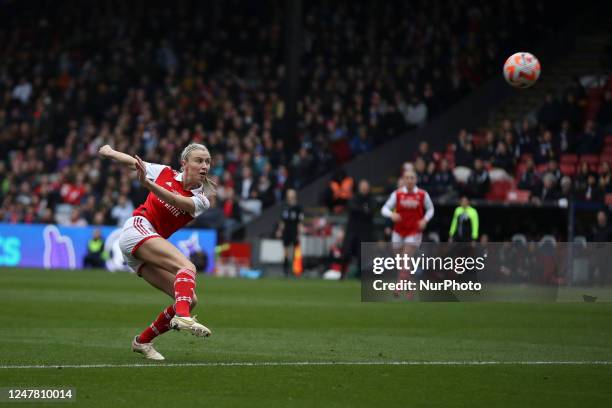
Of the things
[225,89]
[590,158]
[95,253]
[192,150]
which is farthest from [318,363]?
[225,89]

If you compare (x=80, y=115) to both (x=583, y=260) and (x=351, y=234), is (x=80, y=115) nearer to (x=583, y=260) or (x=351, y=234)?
(x=351, y=234)

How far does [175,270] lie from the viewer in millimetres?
10234

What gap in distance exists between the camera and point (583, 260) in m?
19.1

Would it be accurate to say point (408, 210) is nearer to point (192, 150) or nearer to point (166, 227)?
point (166, 227)

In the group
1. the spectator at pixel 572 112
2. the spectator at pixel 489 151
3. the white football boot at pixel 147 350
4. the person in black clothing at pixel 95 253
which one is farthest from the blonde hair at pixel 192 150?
the person in black clothing at pixel 95 253

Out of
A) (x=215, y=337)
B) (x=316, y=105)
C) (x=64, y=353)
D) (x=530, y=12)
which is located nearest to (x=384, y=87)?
(x=316, y=105)

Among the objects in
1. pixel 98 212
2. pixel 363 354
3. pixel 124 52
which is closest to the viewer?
pixel 363 354

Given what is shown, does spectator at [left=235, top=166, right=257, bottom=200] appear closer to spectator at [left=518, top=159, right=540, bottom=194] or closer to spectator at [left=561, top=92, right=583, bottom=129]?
spectator at [left=518, top=159, right=540, bottom=194]

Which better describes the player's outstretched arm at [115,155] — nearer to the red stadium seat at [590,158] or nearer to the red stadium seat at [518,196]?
the red stadium seat at [518,196]

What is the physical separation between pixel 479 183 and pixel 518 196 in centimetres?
97

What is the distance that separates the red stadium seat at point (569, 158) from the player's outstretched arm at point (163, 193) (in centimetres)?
1753

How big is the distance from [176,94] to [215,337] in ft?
82.0

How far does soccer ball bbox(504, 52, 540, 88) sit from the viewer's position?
64.9 ft

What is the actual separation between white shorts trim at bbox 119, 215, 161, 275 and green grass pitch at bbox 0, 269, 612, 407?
2.96 ft
